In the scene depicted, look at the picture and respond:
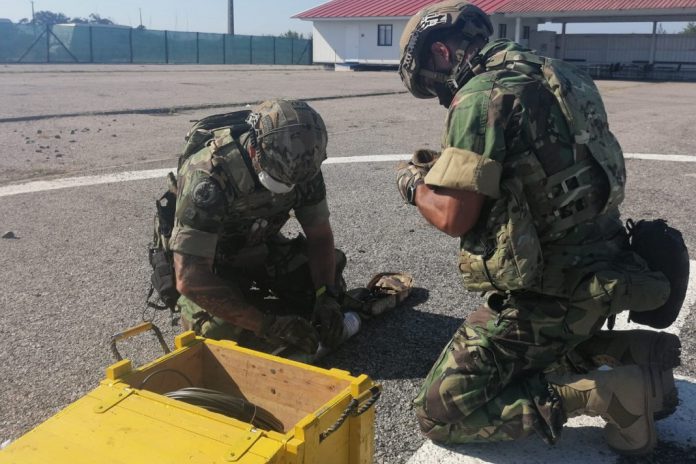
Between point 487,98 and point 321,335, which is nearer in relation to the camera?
point 487,98

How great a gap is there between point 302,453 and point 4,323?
8.52 ft

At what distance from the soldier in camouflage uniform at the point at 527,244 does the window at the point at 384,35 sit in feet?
109

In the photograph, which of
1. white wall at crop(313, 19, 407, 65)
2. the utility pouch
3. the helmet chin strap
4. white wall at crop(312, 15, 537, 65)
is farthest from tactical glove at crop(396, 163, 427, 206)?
white wall at crop(313, 19, 407, 65)

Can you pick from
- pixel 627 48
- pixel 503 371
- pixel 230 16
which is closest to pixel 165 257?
pixel 503 371

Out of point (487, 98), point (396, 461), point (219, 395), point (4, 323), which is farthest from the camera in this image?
point (4, 323)

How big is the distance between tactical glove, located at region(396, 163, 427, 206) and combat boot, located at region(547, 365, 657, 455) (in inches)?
34.2

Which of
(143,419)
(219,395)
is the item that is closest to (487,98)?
(219,395)

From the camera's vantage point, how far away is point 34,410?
9.42 feet

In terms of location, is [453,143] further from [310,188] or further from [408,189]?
[310,188]

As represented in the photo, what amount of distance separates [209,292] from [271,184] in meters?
0.53

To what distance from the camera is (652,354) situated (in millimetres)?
2572

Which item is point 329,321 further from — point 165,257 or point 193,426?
point 193,426

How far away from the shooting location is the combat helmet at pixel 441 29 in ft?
8.64

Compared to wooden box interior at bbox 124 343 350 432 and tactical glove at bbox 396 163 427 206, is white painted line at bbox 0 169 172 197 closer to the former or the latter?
wooden box interior at bbox 124 343 350 432
